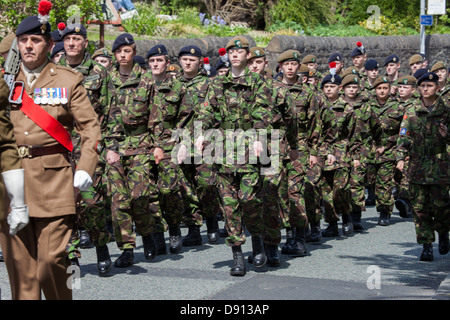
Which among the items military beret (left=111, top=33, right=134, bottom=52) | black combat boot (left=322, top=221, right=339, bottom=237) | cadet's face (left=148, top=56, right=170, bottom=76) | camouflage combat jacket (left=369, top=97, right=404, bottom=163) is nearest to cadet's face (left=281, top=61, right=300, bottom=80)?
cadet's face (left=148, top=56, right=170, bottom=76)

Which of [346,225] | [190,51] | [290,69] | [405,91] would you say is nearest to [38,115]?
[290,69]

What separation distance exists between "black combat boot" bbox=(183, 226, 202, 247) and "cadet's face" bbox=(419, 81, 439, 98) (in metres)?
3.01

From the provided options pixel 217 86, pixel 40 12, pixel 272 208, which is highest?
pixel 40 12

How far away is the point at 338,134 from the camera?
1192 cm

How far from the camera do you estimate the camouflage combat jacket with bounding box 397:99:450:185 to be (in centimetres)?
979

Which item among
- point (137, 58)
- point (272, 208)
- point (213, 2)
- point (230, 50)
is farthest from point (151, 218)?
Result: point (213, 2)

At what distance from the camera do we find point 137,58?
43.9 ft

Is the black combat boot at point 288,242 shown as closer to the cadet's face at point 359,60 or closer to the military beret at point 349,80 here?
the military beret at point 349,80

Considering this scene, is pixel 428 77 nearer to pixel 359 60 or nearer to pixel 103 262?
pixel 103 262

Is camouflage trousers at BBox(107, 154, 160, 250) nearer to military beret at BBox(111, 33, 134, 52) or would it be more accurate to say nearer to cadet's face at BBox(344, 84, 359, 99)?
military beret at BBox(111, 33, 134, 52)

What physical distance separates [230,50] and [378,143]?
16.3ft

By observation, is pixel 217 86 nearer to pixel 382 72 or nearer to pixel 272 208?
pixel 272 208
